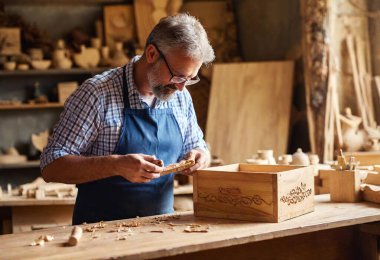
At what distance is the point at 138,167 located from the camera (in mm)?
3293

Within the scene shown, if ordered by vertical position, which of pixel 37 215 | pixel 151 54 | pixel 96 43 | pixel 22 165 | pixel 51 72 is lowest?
pixel 37 215

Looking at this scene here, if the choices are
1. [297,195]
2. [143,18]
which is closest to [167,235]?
[297,195]

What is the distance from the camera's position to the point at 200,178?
3.44 m

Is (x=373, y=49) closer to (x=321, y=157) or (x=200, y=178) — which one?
(x=321, y=157)

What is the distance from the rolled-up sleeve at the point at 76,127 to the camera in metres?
3.58

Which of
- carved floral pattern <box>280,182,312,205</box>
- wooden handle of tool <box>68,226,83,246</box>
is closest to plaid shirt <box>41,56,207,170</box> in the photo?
wooden handle of tool <box>68,226,83,246</box>

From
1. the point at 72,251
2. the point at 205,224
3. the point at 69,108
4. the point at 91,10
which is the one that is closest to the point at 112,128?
the point at 69,108

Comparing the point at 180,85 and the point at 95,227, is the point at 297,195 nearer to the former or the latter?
the point at 180,85

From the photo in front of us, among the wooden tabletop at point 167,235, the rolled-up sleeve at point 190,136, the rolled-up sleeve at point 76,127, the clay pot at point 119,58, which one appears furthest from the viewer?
the clay pot at point 119,58

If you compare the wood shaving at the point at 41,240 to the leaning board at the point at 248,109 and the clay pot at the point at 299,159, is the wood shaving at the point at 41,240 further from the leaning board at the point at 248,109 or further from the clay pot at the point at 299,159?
the leaning board at the point at 248,109

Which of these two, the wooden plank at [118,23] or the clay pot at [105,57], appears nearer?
the clay pot at [105,57]

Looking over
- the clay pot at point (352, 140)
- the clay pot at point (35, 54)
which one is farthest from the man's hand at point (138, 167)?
the clay pot at point (35, 54)

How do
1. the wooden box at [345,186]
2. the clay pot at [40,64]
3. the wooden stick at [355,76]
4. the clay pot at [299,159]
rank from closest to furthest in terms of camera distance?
the wooden box at [345,186]
the clay pot at [299,159]
the wooden stick at [355,76]
the clay pot at [40,64]

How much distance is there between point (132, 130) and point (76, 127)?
0.34 metres
